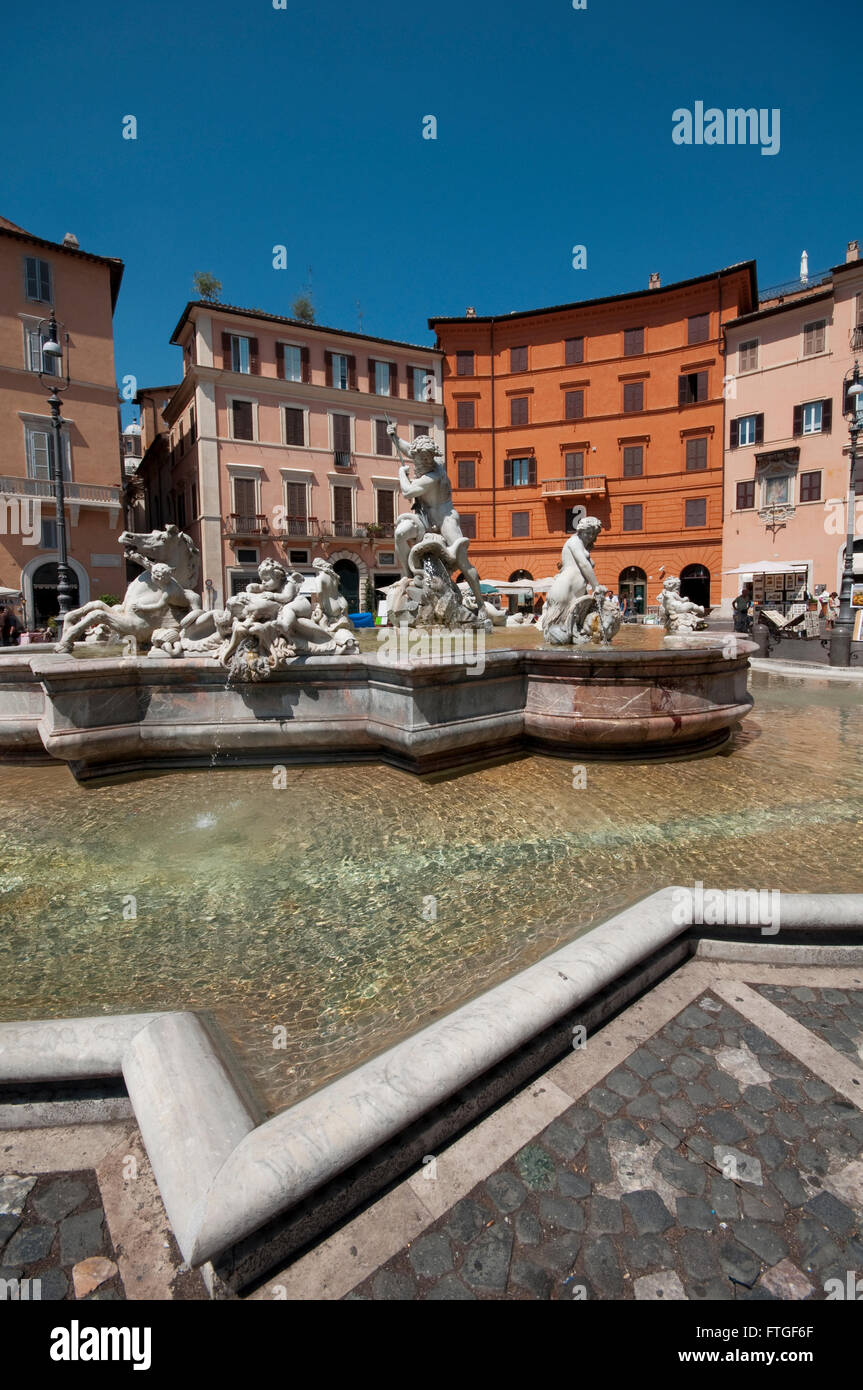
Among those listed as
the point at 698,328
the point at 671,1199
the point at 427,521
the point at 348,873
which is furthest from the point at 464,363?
the point at 671,1199

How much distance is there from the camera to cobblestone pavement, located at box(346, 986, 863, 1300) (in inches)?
60.3

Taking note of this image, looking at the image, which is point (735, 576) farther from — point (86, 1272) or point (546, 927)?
point (86, 1272)

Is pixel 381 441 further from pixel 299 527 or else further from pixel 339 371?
pixel 299 527

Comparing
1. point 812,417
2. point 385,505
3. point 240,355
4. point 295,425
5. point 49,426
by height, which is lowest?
point 385,505

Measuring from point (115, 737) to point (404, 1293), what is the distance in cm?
447

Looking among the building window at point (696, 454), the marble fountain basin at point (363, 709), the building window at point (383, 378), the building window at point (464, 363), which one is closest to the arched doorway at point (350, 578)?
the building window at point (383, 378)

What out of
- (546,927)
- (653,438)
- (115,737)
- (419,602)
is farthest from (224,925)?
(653,438)

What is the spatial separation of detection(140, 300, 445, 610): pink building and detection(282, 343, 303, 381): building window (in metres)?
0.05

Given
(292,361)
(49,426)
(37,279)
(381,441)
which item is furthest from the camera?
(381,441)

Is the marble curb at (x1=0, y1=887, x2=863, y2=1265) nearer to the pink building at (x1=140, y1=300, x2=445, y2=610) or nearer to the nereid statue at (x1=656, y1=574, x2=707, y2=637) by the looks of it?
the nereid statue at (x1=656, y1=574, x2=707, y2=637)

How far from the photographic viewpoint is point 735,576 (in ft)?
102

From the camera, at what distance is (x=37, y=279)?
85.0 ft

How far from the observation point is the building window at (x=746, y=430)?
30.2m

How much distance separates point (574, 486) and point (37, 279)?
81.4 feet
